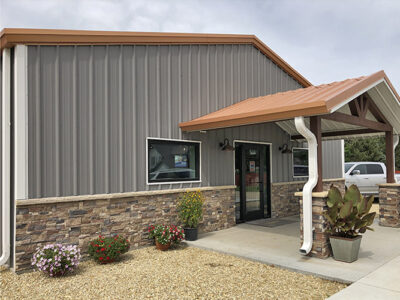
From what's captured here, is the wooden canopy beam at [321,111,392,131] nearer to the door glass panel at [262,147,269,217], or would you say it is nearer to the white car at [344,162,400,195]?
the door glass panel at [262,147,269,217]

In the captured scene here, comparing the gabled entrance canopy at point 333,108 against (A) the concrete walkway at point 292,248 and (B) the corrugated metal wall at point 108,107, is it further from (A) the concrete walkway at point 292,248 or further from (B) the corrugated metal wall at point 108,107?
(A) the concrete walkway at point 292,248

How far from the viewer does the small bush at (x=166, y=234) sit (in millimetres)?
6523

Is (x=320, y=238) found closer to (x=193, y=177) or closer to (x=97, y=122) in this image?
(x=193, y=177)

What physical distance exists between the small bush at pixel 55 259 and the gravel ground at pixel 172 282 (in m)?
0.13

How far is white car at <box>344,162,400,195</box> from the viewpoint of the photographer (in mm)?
14367

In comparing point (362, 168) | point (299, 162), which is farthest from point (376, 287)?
point (362, 168)

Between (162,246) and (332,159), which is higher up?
(332,159)

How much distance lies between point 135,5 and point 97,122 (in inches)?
168

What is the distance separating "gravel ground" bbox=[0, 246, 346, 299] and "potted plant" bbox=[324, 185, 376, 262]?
931mm

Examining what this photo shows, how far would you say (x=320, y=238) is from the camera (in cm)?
570

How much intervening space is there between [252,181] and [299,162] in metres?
2.65

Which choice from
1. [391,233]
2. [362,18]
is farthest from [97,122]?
[362,18]

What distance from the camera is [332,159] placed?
12766mm

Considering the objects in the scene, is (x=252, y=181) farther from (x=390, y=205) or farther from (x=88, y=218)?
(x=88, y=218)
